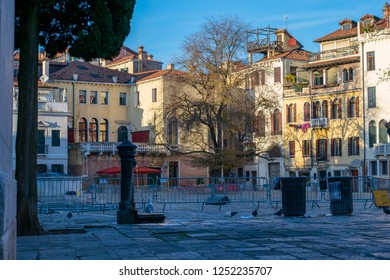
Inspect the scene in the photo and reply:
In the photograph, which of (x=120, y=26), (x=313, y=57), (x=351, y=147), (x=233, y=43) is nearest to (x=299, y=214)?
(x=120, y=26)

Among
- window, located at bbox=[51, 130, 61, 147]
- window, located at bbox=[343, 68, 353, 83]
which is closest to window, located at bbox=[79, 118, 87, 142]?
window, located at bbox=[51, 130, 61, 147]

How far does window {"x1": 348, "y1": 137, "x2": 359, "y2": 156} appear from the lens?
63.5 m

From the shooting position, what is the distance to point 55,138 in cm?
6356

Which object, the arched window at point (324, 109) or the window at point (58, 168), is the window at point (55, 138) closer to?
the window at point (58, 168)

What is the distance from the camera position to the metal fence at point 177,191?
84.5ft

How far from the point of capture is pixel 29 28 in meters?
13.0

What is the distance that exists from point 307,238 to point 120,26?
5.69 metres

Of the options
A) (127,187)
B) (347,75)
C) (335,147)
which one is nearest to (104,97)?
(335,147)

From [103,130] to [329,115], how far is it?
21905mm

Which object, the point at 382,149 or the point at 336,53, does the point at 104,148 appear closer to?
the point at 336,53

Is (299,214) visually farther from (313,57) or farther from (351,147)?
(313,57)

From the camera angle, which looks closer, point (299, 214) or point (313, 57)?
point (299, 214)

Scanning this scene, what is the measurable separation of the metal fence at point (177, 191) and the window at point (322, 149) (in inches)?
1460
